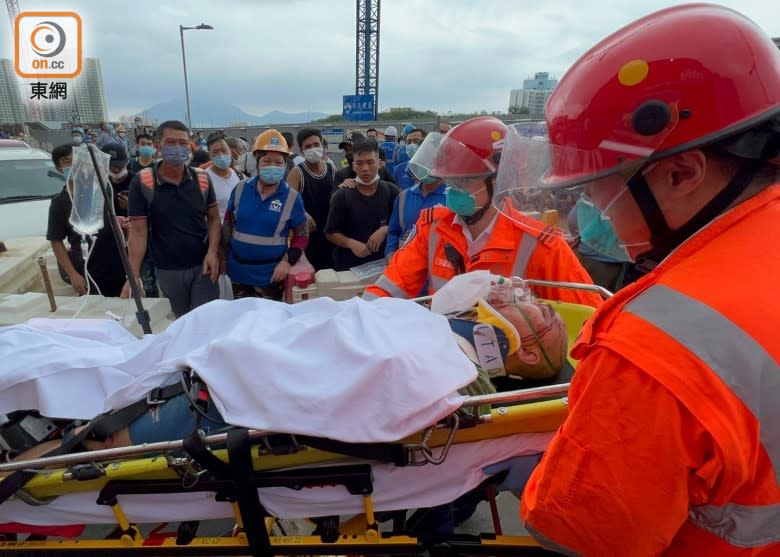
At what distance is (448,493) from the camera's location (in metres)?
1.64

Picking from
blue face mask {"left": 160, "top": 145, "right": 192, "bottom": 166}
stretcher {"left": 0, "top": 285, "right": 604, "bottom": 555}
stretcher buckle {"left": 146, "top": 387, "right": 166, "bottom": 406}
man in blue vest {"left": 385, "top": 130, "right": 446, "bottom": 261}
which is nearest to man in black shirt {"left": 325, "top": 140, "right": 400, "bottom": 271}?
man in blue vest {"left": 385, "top": 130, "right": 446, "bottom": 261}

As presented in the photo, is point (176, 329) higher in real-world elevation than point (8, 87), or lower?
lower

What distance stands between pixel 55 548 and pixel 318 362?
1.17m

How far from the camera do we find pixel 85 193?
103 inches

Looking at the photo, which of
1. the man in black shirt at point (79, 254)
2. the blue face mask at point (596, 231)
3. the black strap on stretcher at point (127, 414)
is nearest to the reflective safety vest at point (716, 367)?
the blue face mask at point (596, 231)

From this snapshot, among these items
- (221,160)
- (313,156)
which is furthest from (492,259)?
(221,160)

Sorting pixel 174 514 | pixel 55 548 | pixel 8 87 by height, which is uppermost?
pixel 8 87

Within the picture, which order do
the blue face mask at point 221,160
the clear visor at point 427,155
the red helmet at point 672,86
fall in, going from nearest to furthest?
1. the red helmet at point 672,86
2. the clear visor at point 427,155
3. the blue face mask at point 221,160

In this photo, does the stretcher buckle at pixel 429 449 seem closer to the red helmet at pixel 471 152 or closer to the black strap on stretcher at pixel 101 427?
the black strap on stretcher at pixel 101 427

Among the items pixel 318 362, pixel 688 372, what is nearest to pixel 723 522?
pixel 688 372

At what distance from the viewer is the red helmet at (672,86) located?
2.72ft

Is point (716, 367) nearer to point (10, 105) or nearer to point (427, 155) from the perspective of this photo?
point (427, 155)

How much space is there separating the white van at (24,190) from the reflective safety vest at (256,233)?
11.0 feet

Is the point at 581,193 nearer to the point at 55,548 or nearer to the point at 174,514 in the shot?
the point at 174,514
